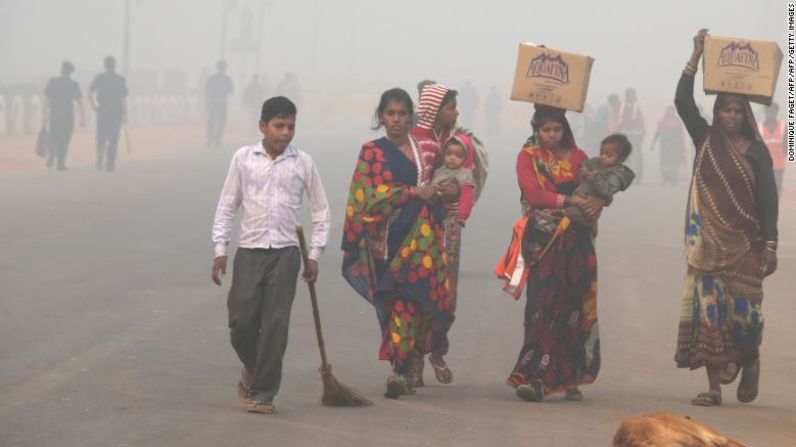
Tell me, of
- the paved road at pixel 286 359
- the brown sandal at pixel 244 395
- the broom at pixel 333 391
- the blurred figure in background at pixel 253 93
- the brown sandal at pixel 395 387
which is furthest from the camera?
the blurred figure in background at pixel 253 93

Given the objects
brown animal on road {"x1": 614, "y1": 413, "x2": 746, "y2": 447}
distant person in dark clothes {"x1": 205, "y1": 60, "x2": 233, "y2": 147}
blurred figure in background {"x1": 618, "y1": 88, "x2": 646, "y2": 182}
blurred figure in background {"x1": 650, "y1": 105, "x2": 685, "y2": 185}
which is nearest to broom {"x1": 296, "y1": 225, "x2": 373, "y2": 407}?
brown animal on road {"x1": 614, "y1": 413, "x2": 746, "y2": 447}

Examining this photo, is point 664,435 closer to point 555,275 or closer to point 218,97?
point 555,275

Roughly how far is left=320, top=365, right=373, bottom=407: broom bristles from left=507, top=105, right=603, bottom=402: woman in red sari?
0.96 metres

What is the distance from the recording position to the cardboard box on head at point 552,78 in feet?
29.5

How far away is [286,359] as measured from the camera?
33.0 feet

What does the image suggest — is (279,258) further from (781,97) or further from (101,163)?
(781,97)

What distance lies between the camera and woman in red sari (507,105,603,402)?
8969mm

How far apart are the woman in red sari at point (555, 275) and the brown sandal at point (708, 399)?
518 millimetres

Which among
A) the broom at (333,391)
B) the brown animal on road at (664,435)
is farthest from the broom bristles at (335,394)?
the brown animal on road at (664,435)

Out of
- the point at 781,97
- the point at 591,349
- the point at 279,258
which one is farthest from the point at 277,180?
the point at 781,97

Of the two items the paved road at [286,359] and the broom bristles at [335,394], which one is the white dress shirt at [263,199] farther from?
the paved road at [286,359]

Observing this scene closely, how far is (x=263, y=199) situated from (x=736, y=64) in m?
2.51

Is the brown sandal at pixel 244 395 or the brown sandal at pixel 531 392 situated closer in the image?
the brown sandal at pixel 244 395

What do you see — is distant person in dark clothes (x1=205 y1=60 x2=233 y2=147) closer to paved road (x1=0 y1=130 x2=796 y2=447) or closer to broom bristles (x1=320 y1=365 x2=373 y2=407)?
paved road (x1=0 y1=130 x2=796 y2=447)
